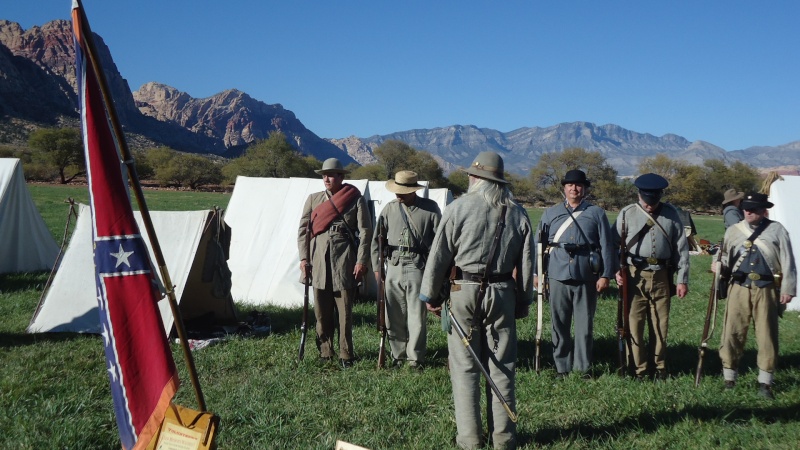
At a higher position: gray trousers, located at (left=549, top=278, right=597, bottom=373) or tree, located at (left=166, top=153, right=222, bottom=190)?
tree, located at (left=166, top=153, right=222, bottom=190)

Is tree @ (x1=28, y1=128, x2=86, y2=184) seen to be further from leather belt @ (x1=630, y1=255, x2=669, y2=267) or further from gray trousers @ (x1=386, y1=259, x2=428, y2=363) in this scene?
leather belt @ (x1=630, y1=255, x2=669, y2=267)

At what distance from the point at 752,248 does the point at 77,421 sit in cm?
623

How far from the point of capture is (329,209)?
21.3 ft

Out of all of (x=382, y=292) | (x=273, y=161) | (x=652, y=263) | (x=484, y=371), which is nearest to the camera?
(x=484, y=371)

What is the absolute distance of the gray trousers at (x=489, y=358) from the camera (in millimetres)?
4078

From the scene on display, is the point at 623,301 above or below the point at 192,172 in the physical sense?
below

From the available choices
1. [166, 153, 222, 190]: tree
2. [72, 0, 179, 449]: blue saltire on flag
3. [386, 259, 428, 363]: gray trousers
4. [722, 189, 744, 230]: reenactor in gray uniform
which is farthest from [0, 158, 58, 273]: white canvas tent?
[166, 153, 222, 190]: tree

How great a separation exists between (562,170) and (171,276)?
10214 centimetres

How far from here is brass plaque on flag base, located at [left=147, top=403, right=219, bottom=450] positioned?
3.11m

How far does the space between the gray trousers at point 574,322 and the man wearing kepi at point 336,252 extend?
2114mm

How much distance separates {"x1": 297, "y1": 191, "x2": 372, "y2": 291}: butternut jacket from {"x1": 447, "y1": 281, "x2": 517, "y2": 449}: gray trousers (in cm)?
241

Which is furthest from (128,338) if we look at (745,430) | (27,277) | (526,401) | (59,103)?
(59,103)

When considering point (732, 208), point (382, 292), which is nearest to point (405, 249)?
point (382, 292)

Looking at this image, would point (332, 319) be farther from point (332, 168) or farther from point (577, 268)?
point (577, 268)
